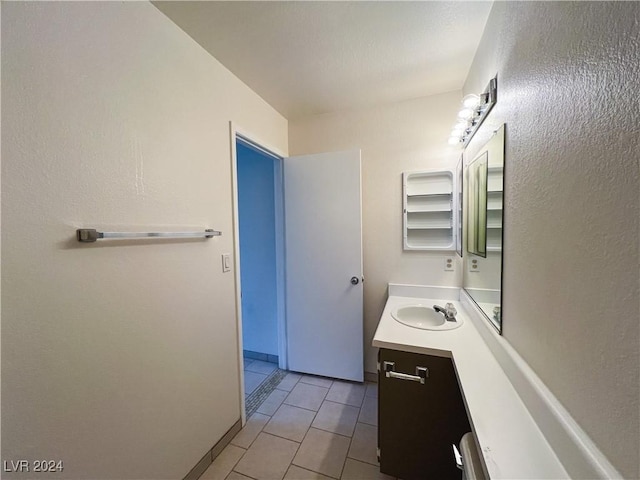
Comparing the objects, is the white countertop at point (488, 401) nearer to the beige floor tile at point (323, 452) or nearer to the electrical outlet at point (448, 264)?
the electrical outlet at point (448, 264)

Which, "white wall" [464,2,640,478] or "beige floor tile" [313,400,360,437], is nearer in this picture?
"white wall" [464,2,640,478]

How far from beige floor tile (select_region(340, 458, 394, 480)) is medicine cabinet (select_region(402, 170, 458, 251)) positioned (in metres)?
1.45

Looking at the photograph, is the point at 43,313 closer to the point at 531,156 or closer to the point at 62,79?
the point at 62,79

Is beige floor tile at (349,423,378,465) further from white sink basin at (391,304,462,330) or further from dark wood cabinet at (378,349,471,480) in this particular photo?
white sink basin at (391,304,462,330)

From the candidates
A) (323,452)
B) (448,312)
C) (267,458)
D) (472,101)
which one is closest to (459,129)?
(472,101)

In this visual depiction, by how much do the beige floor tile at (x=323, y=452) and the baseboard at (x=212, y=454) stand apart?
459 millimetres

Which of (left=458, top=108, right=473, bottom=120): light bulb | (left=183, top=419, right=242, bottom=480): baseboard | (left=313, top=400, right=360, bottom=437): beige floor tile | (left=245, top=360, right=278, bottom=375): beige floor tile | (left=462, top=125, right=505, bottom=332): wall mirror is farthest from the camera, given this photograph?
(left=245, top=360, right=278, bottom=375): beige floor tile

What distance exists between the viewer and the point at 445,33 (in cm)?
137

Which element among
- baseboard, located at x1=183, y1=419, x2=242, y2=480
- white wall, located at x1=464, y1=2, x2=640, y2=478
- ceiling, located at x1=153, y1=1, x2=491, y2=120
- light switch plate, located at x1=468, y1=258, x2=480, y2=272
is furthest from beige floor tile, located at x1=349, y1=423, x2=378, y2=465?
ceiling, located at x1=153, y1=1, x2=491, y2=120

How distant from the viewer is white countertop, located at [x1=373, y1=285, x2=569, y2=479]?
64 centimetres

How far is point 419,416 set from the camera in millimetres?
1271

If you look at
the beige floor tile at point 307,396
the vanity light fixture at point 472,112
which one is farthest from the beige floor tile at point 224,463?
the vanity light fixture at point 472,112

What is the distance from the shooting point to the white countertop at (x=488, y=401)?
2.11 feet

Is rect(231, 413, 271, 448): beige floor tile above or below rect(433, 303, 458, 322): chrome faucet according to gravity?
below
